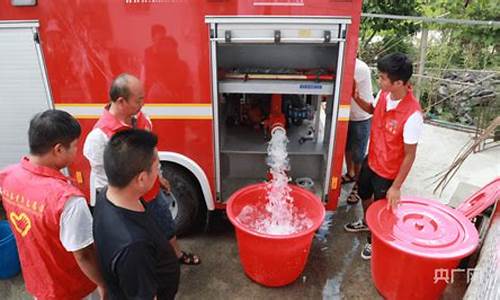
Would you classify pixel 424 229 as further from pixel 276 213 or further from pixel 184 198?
pixel 184 198

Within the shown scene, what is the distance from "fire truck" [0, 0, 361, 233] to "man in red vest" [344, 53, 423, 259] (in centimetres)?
28

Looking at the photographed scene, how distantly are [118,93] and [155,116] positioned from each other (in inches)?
29.2

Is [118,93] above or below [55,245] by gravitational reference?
above

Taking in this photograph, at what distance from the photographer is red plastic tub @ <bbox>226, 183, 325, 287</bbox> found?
103 inches

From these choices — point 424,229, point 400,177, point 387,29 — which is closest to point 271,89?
point 400,177

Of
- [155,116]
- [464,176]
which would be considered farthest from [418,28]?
[155,116]

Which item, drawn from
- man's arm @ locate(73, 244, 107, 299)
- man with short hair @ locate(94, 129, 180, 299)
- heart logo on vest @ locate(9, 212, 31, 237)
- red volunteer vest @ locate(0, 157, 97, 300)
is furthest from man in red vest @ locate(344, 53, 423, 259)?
heart logo on vest @ locate(9, 212, 31, 237)

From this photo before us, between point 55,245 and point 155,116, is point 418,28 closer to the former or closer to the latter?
point 155,116

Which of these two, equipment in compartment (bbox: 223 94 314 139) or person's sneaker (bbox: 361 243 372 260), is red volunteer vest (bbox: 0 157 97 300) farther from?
person's sneaker (bbox: 361 243 372 260)

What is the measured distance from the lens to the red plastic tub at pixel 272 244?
8.57 feet

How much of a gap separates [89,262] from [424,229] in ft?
6.95

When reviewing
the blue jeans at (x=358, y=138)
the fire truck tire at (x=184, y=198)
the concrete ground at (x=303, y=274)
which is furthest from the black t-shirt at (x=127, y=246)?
the blue jeans at (x=358, y=138)

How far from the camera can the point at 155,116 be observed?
2.95m

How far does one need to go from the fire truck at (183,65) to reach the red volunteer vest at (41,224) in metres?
1.27
